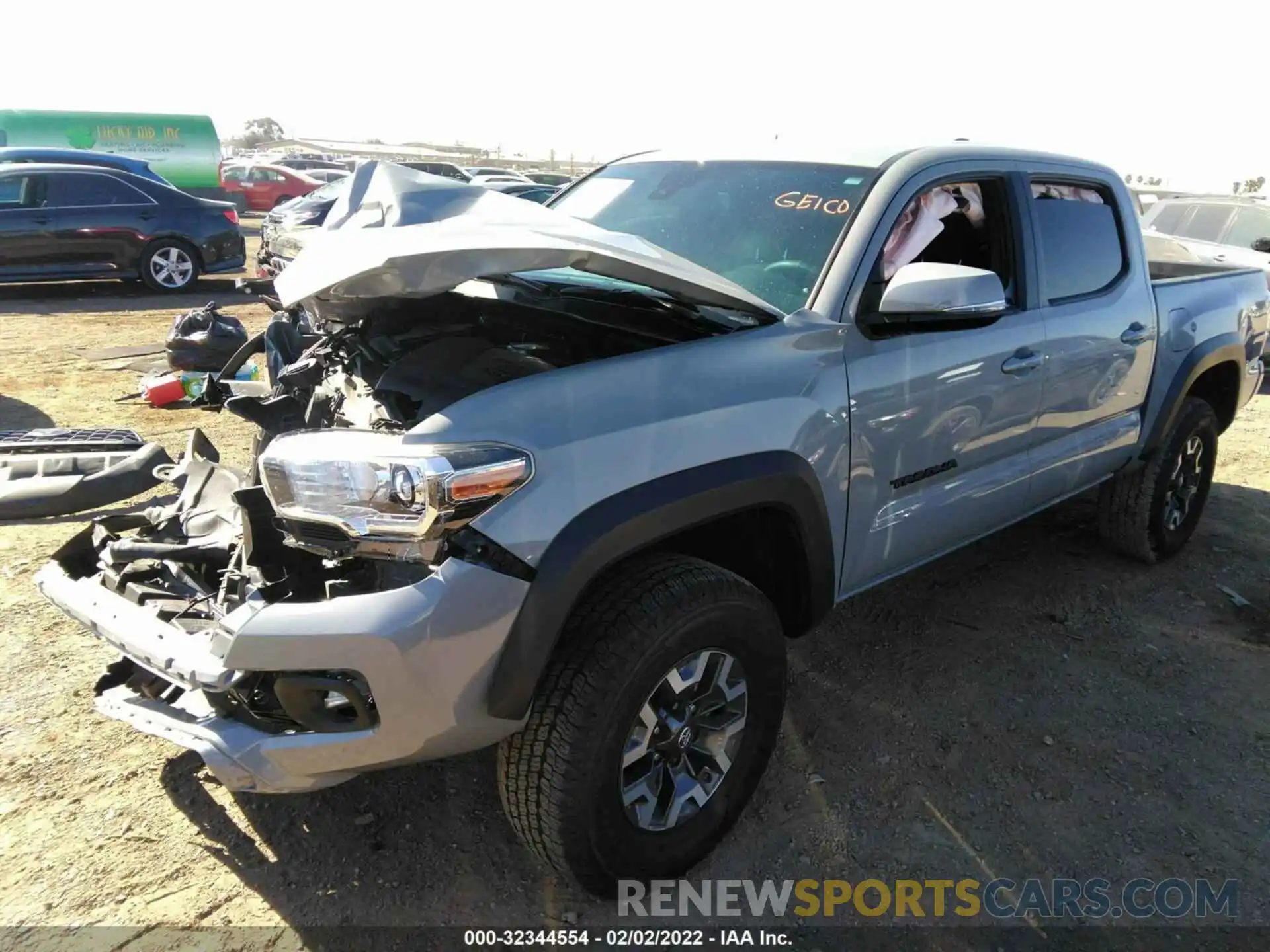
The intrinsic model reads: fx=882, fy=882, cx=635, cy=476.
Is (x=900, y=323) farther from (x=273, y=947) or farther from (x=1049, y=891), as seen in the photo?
(x=273, y=947)

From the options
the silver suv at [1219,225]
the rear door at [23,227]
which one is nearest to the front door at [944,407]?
the silver suv at [1219,225]

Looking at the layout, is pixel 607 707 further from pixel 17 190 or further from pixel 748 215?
pixel 17 190

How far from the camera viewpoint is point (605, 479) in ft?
6.57

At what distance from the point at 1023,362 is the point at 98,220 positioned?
11.4 meters

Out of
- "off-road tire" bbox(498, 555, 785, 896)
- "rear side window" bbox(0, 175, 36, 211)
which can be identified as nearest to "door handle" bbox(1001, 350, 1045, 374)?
"off-road tire" bbox(498, 555, 785, 896)

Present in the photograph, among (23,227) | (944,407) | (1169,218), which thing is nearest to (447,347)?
(944,407)

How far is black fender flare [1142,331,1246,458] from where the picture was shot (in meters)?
4.13

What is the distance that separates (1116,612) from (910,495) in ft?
6.00

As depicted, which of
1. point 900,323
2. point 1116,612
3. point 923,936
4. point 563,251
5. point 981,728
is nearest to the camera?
point 563,251

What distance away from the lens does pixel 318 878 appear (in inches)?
92.6

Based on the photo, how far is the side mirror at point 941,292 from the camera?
2465mm

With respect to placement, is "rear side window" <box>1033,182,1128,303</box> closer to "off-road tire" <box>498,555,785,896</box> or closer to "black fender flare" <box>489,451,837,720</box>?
"black fender flare" <box>489,451,837,720</box>

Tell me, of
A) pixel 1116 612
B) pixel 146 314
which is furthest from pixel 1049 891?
pixel 146 314

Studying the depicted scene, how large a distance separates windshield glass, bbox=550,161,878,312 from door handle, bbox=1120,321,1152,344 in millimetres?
1597
